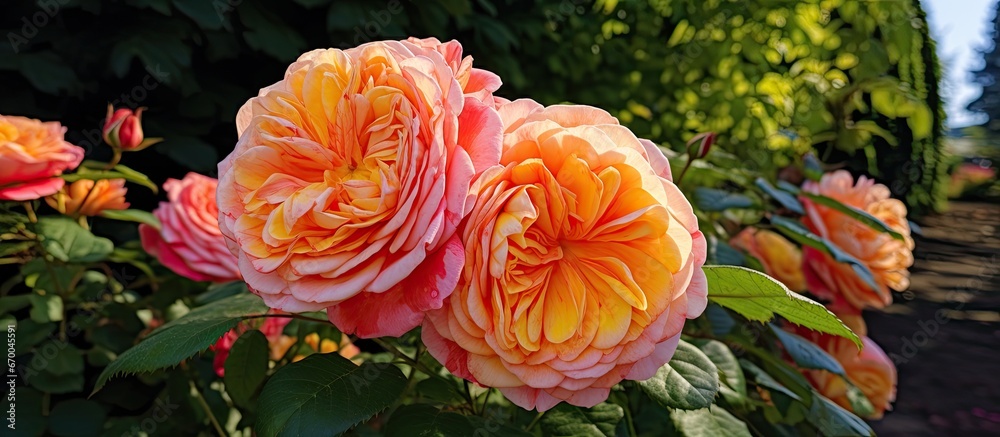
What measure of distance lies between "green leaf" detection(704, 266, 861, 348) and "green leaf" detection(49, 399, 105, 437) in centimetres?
98

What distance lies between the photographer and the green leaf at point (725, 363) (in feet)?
2.56

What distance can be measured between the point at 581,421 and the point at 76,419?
2.80 ft

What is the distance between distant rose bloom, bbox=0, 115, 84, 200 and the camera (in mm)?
853

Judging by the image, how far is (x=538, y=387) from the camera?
0.49m

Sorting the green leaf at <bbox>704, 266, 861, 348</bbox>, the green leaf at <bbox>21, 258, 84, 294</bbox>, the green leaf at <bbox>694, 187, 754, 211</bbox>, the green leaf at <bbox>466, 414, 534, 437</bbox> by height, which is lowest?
the green leaf at <bbox>21, 258, 84, 294</bbox>

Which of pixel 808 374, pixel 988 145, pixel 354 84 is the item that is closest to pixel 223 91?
pixel 354 84

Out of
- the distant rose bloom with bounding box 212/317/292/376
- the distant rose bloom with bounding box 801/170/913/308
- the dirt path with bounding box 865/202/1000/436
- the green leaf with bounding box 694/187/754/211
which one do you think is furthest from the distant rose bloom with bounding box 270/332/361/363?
the dirt path with bounding box 865/202/1000/436

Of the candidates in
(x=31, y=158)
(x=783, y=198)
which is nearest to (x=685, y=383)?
(x=783, y=198)

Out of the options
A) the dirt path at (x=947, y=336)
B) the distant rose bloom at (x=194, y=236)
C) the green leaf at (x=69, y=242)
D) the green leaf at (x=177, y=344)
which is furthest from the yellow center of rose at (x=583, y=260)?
the dirt path at (x=947, y=336)

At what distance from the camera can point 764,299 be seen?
0.58 meters

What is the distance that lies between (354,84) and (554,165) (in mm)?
165

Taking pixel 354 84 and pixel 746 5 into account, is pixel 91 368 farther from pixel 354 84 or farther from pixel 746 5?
pixel 746 5

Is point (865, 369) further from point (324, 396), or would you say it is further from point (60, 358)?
point (60, 358)

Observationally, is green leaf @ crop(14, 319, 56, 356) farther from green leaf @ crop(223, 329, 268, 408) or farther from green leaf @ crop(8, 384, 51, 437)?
green leaf @ crop(223, 329, 268, 408)
